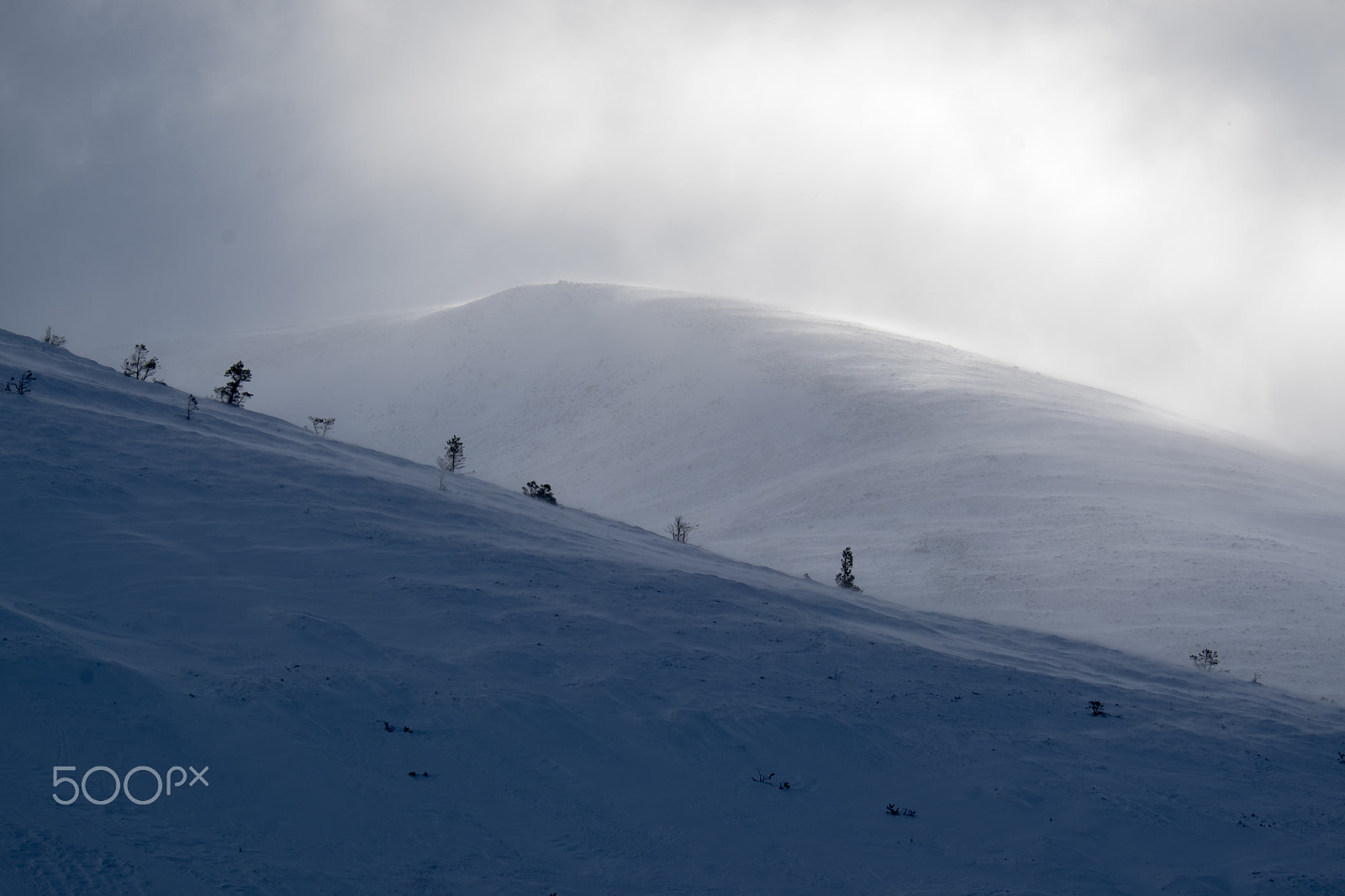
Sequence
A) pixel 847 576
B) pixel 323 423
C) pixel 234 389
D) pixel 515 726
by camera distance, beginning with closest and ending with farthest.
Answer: pixel 515 726 → pixel 234 389 → pixel 847 576 → pixel 323 423

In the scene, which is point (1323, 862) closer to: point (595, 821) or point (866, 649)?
point (866, 649)

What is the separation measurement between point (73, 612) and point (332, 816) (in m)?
5.23

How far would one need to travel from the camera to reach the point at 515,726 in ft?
35.6

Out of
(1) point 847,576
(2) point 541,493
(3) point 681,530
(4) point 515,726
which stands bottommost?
(4) point 515,726

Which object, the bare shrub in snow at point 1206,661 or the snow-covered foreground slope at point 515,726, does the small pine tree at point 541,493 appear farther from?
the bare shrub in snow at point 1206,661

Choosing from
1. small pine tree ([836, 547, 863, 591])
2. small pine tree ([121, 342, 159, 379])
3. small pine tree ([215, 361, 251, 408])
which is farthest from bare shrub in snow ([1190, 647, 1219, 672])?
small pine tree ([121, 342, 159, 379])

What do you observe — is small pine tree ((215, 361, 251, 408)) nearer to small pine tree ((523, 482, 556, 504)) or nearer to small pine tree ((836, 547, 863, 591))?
small pine tree ((523, 482, 556, 504))

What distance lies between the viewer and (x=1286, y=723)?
1608 cm

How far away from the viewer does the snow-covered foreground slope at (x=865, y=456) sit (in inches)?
1334

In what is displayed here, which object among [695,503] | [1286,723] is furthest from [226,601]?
[695,503]

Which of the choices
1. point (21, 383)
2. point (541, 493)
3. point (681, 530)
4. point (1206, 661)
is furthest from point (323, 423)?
point (1206, 661)

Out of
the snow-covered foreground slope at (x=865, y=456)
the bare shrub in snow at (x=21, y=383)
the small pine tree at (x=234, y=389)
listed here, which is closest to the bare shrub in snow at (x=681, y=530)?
the snow-covered foreground slope at (x=865, y=456)

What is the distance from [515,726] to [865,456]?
51.0 metres

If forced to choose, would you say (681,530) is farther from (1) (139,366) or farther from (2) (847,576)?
(1) (139,366)
